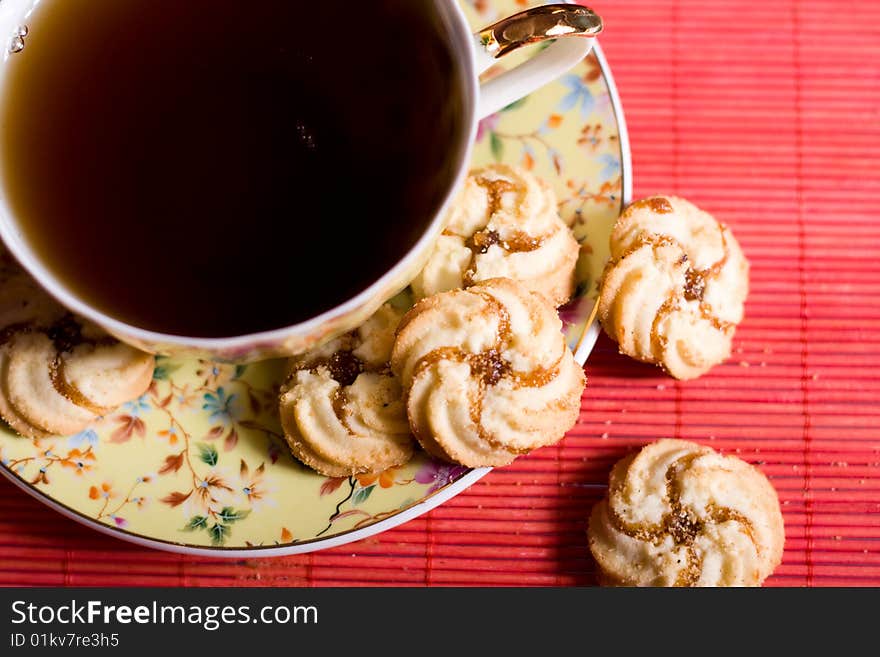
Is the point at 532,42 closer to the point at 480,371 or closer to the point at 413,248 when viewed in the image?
the point at 413,248

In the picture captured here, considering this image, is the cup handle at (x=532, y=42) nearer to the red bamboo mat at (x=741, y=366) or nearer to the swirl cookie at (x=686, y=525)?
the red bamboo mat at (x=741, y=366)

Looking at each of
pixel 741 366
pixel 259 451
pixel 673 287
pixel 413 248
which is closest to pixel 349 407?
pixel 259 451

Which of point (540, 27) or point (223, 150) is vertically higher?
point (540, 27)

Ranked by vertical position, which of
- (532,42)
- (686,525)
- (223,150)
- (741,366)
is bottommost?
(686,525)

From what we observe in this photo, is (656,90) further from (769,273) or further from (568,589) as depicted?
(568,589)

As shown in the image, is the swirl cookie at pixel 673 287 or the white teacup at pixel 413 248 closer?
the white teacup at pixel 413 248

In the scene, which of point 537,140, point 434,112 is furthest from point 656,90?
point 434,112

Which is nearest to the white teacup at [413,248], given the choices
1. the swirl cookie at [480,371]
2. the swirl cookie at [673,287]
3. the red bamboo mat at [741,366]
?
the swirl cookie at [480,371]
